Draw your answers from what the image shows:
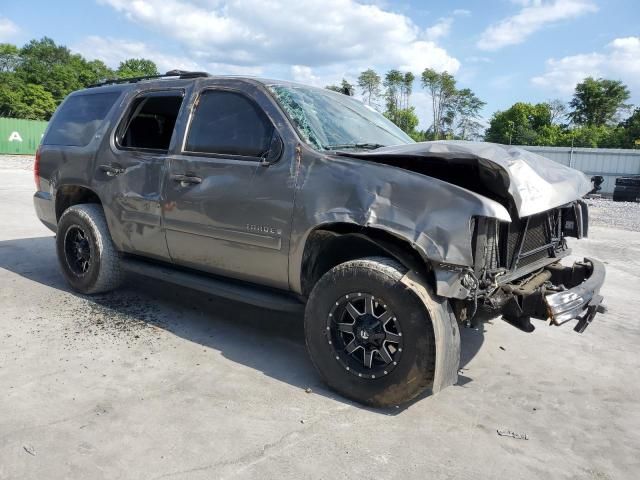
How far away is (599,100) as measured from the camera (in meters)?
65.8

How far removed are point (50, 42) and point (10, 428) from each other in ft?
372

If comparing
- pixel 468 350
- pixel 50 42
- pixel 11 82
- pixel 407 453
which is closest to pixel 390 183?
pixel 407 453

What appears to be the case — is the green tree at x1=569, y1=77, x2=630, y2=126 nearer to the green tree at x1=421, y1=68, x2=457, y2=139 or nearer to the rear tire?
the green tree at x1=421, y1=68, x2=457, y2=139

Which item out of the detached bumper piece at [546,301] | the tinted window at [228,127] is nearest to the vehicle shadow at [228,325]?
the detached bumper piece at [546,301]

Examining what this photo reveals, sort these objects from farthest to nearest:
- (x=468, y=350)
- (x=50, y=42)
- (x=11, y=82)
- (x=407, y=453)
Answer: (x=50, y=42)
(x=11, y=82)
(x=468, y=350)
(x=407, y=453)

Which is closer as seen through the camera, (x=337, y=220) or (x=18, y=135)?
(x=337, y=220)

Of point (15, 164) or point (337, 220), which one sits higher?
point (337, 220)

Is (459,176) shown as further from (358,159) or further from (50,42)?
(50,42)

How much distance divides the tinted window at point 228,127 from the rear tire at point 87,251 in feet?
4.71

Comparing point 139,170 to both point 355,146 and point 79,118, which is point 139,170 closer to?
point 79,118

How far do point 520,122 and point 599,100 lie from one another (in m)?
9.54

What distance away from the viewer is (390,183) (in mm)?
3064

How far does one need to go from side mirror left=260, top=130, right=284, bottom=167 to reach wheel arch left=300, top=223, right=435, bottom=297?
1.92ft

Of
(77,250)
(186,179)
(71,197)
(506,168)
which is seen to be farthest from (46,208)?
(506,168)
